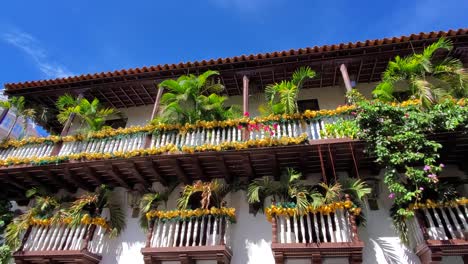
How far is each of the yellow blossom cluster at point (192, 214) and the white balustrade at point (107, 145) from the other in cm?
222

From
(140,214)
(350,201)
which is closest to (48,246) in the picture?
(140,214)

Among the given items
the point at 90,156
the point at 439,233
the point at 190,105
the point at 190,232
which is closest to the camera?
the point at 439,233

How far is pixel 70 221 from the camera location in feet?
30.6

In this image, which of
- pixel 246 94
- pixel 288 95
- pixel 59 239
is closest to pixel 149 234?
pixel 59 239

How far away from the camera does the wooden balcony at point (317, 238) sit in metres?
7.59

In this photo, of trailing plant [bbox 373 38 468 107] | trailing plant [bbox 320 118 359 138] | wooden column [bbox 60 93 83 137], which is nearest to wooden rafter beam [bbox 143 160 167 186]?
wooden column [bbox 60 93 83 137]

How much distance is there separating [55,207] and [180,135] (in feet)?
16.1

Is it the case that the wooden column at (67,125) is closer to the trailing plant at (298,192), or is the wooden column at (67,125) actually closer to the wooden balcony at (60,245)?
the wooden balcony at (60,245)

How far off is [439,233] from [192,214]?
6.13 metres

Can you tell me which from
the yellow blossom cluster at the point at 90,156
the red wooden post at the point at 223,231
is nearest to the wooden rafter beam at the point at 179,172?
the yellow blossom cluster at the point at 90,156

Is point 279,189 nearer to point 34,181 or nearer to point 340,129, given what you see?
point 340,129

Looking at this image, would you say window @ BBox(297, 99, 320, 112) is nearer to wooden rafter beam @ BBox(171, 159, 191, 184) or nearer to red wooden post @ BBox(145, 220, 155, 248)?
wooden rafter beam @ BBox(171, 159, 191, 184)

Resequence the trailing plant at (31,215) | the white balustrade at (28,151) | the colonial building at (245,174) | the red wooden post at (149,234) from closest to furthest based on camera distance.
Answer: the colonial building at (245,174)
the red wooden post at (149,234)
the trailing plant at (31,215)
the white balustrade at (28,151)

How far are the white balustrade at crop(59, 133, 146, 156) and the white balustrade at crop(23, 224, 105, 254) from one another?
232 centimetres
